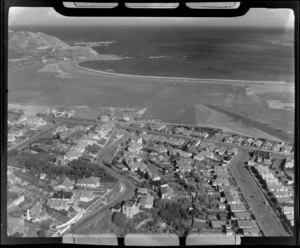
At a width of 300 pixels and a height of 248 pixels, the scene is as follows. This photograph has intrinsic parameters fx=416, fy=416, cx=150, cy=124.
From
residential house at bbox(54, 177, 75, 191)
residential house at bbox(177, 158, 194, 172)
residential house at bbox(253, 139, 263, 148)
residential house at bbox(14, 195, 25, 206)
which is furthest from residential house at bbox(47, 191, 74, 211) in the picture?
→ residential house at bbox(253, 139, 263, 148)

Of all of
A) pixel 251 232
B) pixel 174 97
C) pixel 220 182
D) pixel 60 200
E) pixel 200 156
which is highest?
pixel 174 97

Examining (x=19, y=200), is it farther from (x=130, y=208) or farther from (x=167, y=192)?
(x=167, y=192)

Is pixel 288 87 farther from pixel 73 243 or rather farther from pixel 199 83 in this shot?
pixel 73 243

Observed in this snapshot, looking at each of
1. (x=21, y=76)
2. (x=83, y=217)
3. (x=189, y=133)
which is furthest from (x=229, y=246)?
(x=21, y=76)

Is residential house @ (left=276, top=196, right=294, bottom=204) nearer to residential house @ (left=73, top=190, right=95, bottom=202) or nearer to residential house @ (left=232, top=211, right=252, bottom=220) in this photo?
residential house @ (left=232, top=211, right=252, bottom=220)

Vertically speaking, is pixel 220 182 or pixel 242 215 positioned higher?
pixel 220 182

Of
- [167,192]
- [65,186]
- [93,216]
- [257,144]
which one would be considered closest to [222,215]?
[167,192]
